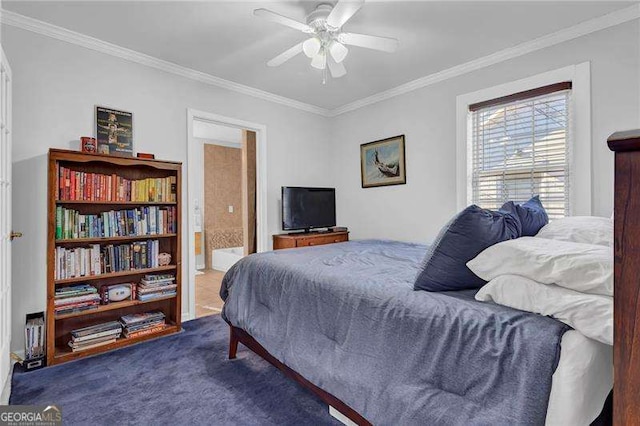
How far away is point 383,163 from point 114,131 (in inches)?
116

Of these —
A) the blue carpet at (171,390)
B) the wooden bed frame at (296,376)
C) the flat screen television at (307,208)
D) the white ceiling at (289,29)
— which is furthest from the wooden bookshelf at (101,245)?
the flat screen television at (307,208)

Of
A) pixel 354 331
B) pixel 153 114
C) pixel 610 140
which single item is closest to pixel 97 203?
pixel 153 114

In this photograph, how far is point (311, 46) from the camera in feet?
7.56

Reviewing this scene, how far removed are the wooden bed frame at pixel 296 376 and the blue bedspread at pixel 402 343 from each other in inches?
2.7

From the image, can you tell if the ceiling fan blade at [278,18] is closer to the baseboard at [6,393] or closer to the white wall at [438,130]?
the white wall at [438,130]

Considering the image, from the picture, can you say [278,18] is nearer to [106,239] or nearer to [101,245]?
[106,239]

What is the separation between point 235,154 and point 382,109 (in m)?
3.40

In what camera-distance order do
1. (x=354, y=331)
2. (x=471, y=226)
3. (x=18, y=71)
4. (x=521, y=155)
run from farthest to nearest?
(x=521, y=155) < (x=18, y=71) < (x=354, y=331) < (x=471, y=226)

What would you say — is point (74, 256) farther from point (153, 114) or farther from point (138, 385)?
point (153, 114)

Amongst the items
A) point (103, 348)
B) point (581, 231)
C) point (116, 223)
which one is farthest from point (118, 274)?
point (581, 231)

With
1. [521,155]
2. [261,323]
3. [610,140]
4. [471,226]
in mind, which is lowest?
[261,323]

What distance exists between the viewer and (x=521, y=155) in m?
2.93

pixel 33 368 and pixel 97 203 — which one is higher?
pixel 97 203

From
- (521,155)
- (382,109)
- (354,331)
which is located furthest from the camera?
(382,109)
